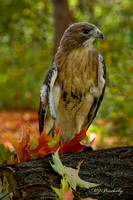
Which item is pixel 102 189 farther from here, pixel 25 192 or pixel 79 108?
pixel 79 108

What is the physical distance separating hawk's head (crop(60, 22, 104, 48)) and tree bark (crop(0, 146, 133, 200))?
51.3 inches

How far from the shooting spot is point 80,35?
9.68 feet

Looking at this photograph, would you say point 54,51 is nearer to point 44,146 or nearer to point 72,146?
point 72,146

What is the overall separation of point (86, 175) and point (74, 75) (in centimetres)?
136

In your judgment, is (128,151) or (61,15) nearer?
(128,151)

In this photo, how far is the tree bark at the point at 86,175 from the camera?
1.68 m

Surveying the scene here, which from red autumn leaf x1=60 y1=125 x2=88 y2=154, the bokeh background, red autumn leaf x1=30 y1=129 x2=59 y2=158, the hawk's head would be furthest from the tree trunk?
red autumn leaf x1=30 y1=129 x2=59 y2=158

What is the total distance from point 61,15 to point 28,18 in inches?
→ 52.4

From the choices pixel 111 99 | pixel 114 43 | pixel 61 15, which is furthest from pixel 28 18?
pixel 111 99

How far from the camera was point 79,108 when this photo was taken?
3316 mm

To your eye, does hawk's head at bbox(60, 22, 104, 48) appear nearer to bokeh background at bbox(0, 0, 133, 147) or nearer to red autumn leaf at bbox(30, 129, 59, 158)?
red autumn leaf at bbox(30, 129, 59, 158)

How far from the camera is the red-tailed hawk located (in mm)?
2967

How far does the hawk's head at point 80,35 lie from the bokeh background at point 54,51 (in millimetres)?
1788

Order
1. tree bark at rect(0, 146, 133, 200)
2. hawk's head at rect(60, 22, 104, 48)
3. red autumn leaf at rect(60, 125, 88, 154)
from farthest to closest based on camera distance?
hawk's head at rect(60, 22, 104, 48) < red autumn leaf at rect(60, 125, 88, 154) < tree bark at rect(0, 146, 133, 200)
